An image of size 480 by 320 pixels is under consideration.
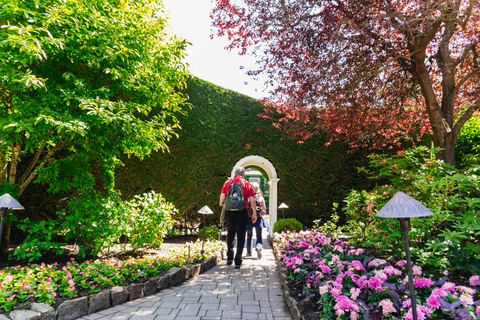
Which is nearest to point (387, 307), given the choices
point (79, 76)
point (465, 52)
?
point (79, 76)

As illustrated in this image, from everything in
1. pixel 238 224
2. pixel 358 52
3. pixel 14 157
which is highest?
pixel 358 52

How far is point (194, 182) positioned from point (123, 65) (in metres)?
4.38

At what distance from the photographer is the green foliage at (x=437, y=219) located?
2555mm

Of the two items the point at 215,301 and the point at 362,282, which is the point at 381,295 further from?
the point at 215,301

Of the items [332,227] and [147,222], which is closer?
[147,222]

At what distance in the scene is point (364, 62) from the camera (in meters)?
4.78

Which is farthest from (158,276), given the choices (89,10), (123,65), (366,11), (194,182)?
(366,11)

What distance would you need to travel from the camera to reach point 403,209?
1941 mm

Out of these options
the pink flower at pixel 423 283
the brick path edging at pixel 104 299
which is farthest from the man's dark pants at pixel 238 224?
the pink flower at pixel 423 283

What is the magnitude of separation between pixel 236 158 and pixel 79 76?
17.5 ft

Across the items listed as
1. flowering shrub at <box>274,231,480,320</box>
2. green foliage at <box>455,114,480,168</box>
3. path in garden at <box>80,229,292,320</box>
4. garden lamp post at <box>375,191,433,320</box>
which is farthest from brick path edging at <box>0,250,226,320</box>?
green foliage at <box>455,114,480,168</box>

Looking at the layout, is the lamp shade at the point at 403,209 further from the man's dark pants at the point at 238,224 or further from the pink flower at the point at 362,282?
the man's dark pants at the point at 238,224

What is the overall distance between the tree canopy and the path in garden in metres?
2.20

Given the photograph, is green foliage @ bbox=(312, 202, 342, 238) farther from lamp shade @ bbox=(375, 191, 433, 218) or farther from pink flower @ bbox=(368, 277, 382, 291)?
lamp shade @ bbox=(375, 191, 433, 218)
